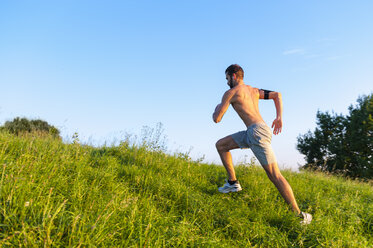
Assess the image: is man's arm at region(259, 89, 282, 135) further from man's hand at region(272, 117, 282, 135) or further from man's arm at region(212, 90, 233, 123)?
man's arm at region(212, 90, 233, 123)

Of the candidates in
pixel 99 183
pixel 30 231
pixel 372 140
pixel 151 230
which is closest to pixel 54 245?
pixel 30 231

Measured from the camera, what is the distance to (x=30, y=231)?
7.22 feet

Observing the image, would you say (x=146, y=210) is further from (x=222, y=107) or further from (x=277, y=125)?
(x=277, y=125)

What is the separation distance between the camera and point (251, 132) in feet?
14.3

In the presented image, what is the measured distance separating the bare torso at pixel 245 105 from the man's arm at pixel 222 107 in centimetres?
4

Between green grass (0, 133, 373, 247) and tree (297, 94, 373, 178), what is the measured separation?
12.3 m

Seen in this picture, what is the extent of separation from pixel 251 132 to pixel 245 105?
0.50 m

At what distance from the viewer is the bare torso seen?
4488 millimetres

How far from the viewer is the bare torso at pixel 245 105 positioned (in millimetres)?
4488

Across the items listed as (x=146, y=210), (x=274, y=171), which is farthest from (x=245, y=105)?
(x=146, y=210)

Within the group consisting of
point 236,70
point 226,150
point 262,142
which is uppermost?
point 236,70

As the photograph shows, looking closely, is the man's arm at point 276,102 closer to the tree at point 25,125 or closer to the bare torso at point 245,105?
the bare torso at point 245,105

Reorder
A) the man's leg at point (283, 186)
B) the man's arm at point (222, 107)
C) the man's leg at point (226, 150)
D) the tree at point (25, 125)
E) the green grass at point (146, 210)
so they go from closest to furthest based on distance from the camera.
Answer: the green grass at point (146, 210) → the man's leg at point (283, 186) → the man's arm at point (222, 107) → the man's leg at point (226, 150) → the tree at point (25, 125)

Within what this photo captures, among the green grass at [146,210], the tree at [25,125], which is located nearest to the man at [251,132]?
the green grass at [146,210]
